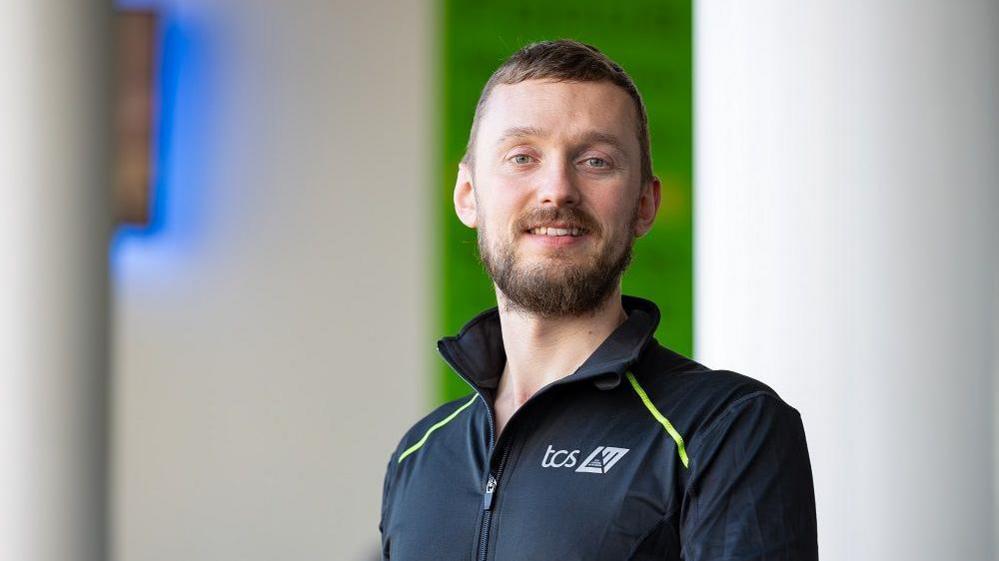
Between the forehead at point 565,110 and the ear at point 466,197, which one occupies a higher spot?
the forehead at point 565,110

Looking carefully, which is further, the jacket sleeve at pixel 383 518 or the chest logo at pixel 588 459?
the jacket sleeve at pixel 383 518

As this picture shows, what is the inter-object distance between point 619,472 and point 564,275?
0.27 meters

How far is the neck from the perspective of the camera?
1645mm

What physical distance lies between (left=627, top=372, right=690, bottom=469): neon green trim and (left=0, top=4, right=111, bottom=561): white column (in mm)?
1609

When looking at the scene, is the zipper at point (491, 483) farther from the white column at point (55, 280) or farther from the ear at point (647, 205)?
the white column at point (55, 280)

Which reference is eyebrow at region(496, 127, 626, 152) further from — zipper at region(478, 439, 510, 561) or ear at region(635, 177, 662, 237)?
zipper at region(478, 439, 510, 561)

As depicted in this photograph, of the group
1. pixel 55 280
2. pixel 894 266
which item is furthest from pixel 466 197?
pixel 55 280

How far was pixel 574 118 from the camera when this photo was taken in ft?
5.23

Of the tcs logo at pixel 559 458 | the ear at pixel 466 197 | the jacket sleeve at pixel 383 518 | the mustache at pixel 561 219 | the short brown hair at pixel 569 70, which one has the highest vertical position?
the short brown hair at pixel 569 70

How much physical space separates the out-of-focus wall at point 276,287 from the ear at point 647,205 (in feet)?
9.68

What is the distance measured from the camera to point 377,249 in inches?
183

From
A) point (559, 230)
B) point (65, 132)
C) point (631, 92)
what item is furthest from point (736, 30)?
point (65, 132)

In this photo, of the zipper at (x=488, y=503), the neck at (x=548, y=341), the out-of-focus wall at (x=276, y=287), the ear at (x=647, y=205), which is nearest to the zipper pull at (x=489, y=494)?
the zipper at (x=488, y=503)

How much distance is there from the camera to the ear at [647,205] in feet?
5.47
